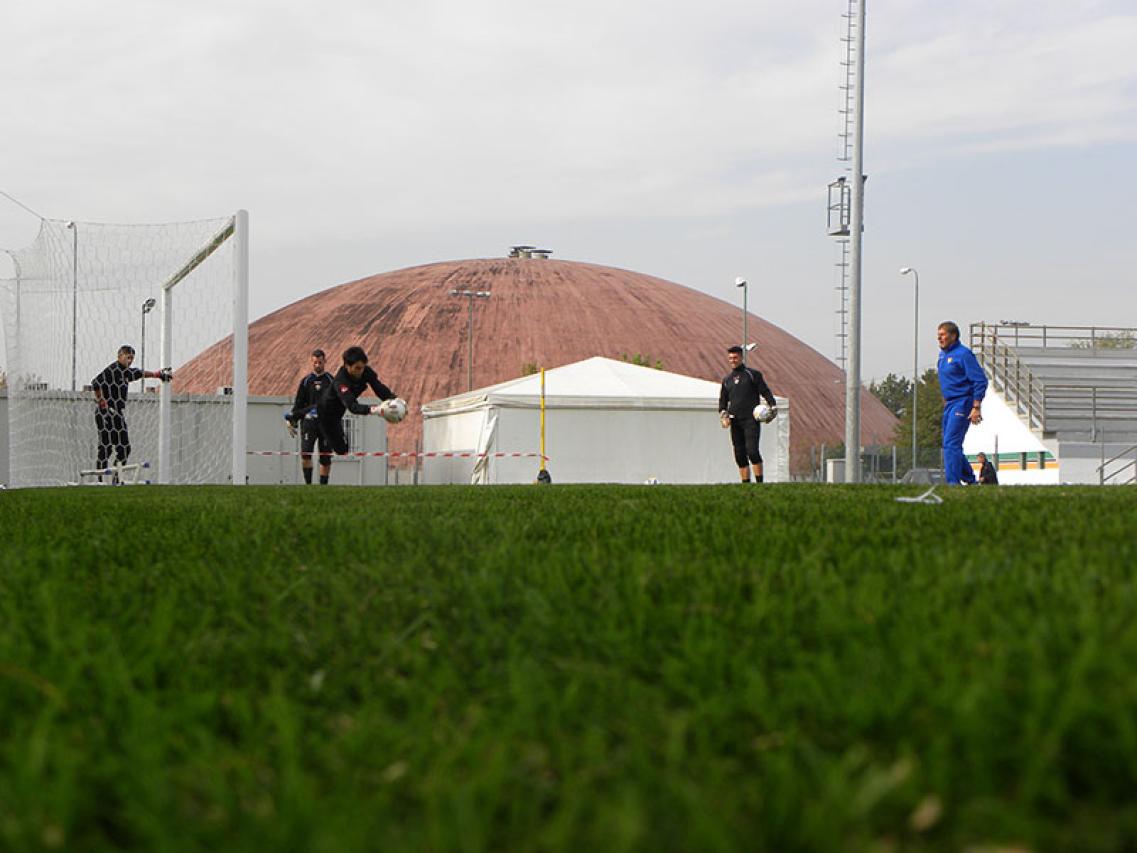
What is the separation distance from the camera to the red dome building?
313ft

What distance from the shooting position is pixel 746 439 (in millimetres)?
16125

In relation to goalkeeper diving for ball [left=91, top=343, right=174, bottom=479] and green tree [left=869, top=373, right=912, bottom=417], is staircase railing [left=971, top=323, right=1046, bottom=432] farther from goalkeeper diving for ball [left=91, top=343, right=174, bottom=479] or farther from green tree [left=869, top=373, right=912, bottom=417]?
green tree [left=869, top=373, right=912, bottom=417]

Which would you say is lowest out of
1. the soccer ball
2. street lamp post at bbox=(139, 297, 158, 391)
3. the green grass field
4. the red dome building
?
the green grass field

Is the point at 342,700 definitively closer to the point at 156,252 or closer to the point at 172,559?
the point at 172,559

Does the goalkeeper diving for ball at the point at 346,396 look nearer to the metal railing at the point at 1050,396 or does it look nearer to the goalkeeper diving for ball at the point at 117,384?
the goalkeeper diving for ball at the point at 117,384

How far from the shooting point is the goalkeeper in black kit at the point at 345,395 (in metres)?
14.7

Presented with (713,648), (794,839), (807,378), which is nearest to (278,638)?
(713,648)

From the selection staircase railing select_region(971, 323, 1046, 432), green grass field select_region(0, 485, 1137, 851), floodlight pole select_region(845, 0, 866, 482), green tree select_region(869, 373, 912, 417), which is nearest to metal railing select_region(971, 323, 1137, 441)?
staircase railing select_region(971, 323, 1046, 432)

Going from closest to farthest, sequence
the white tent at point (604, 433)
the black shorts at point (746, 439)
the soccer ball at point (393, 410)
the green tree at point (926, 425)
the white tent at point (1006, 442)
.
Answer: the soccer ball at point (393, 410)
the black shorts at point (746, 439)
the white tent at point (604, 433)
the white tent at point (1006, 442)
the green tree at point (926, 425)

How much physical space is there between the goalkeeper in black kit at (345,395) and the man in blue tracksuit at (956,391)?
616 centimetres

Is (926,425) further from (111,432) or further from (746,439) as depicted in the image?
(111,432)

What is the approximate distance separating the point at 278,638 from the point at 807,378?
4155 inches

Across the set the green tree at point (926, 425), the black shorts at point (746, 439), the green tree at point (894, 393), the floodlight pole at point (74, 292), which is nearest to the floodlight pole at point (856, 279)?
the black shorts at point (746, 439)

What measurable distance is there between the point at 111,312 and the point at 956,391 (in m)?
11.1
